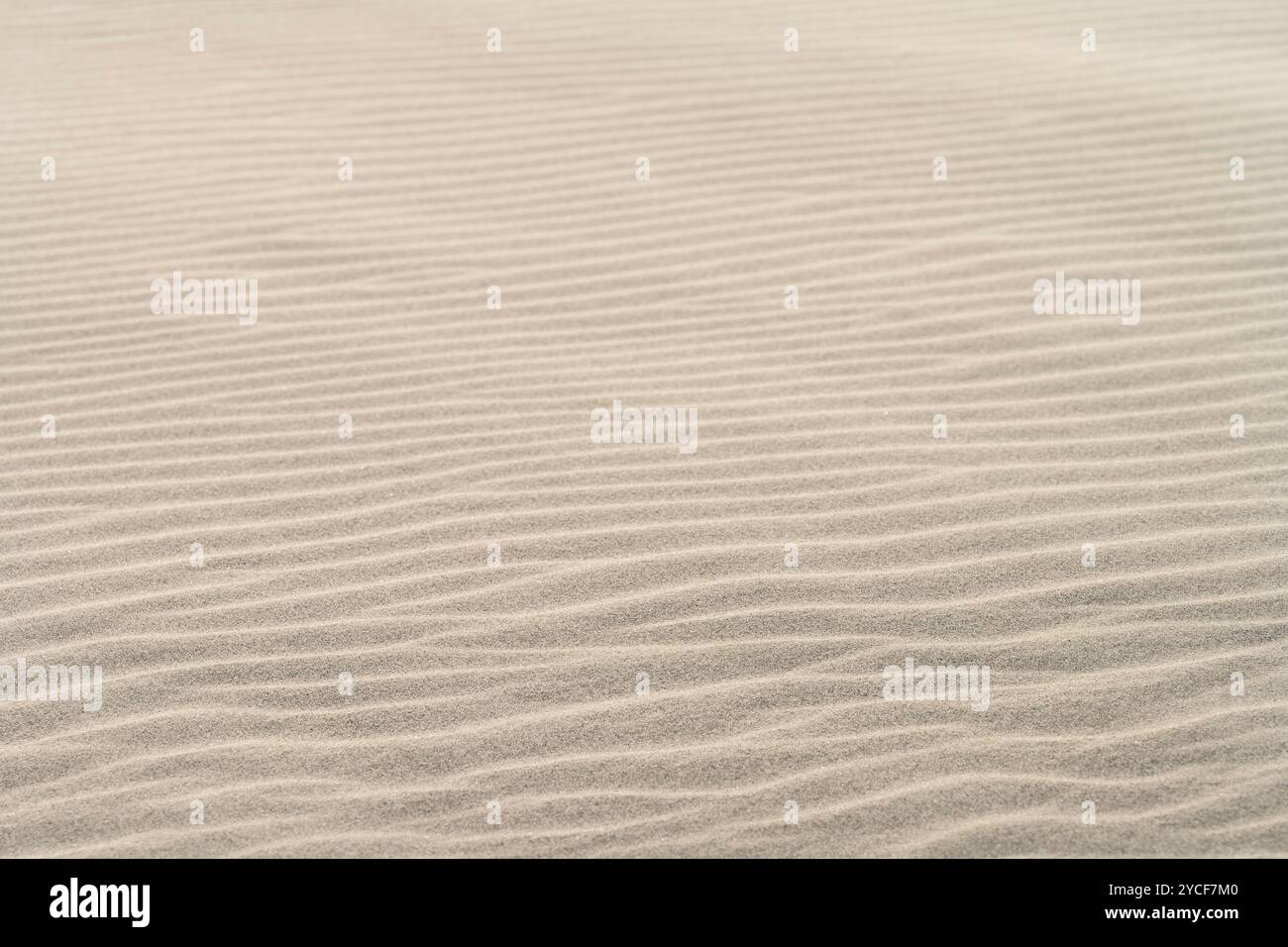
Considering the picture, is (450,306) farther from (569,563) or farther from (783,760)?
(783,760)

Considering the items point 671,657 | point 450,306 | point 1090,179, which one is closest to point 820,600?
point 671,657

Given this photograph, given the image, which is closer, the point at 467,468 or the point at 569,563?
the point at 569,563

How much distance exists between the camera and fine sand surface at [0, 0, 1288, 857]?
3.07m

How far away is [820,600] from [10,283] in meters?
3.68

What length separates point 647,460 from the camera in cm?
438

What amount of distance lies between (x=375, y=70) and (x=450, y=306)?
3164mm

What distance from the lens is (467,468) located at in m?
4.34

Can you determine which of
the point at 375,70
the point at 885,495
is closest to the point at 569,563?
the point at 885,495

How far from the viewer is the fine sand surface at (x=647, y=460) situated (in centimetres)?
307

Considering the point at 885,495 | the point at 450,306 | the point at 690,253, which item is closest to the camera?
the point at 885,495
